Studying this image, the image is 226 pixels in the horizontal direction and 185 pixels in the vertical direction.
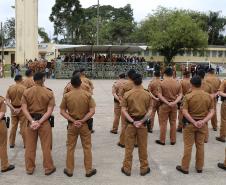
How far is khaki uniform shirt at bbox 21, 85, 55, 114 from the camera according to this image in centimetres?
791

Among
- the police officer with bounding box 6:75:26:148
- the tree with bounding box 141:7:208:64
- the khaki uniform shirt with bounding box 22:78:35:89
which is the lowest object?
the police officer with bounding box 6:75:26:148

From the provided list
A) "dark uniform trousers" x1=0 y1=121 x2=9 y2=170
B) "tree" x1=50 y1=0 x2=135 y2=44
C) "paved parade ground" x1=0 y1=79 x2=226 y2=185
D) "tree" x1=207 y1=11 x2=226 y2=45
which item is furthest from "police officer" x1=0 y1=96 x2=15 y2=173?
"tree" x1=207 y1=11 x2=226 y2=45

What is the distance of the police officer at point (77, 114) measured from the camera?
7.73 metres

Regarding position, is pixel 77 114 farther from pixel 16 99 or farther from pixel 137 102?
pixel 16 99

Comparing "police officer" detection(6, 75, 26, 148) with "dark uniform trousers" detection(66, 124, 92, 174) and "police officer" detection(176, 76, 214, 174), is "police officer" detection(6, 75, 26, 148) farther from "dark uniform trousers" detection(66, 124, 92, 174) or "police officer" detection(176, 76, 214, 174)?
"police officer" detection(176, 76, 214, 174)

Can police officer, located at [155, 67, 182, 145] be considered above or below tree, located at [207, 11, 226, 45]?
below

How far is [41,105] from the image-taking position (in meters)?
7.93

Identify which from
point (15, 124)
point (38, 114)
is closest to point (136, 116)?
point (38, 114)

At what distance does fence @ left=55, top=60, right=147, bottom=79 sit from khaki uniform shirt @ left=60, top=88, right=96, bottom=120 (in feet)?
93.0

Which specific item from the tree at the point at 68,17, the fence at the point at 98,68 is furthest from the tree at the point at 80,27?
the fence at the point at 98,68

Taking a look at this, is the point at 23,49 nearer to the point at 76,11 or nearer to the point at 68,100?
the point at 76,11

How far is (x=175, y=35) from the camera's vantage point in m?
63.3

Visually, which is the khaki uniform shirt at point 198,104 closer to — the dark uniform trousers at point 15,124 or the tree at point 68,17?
the dark uniform trousers at point 15,124

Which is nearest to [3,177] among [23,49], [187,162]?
[187,162]
